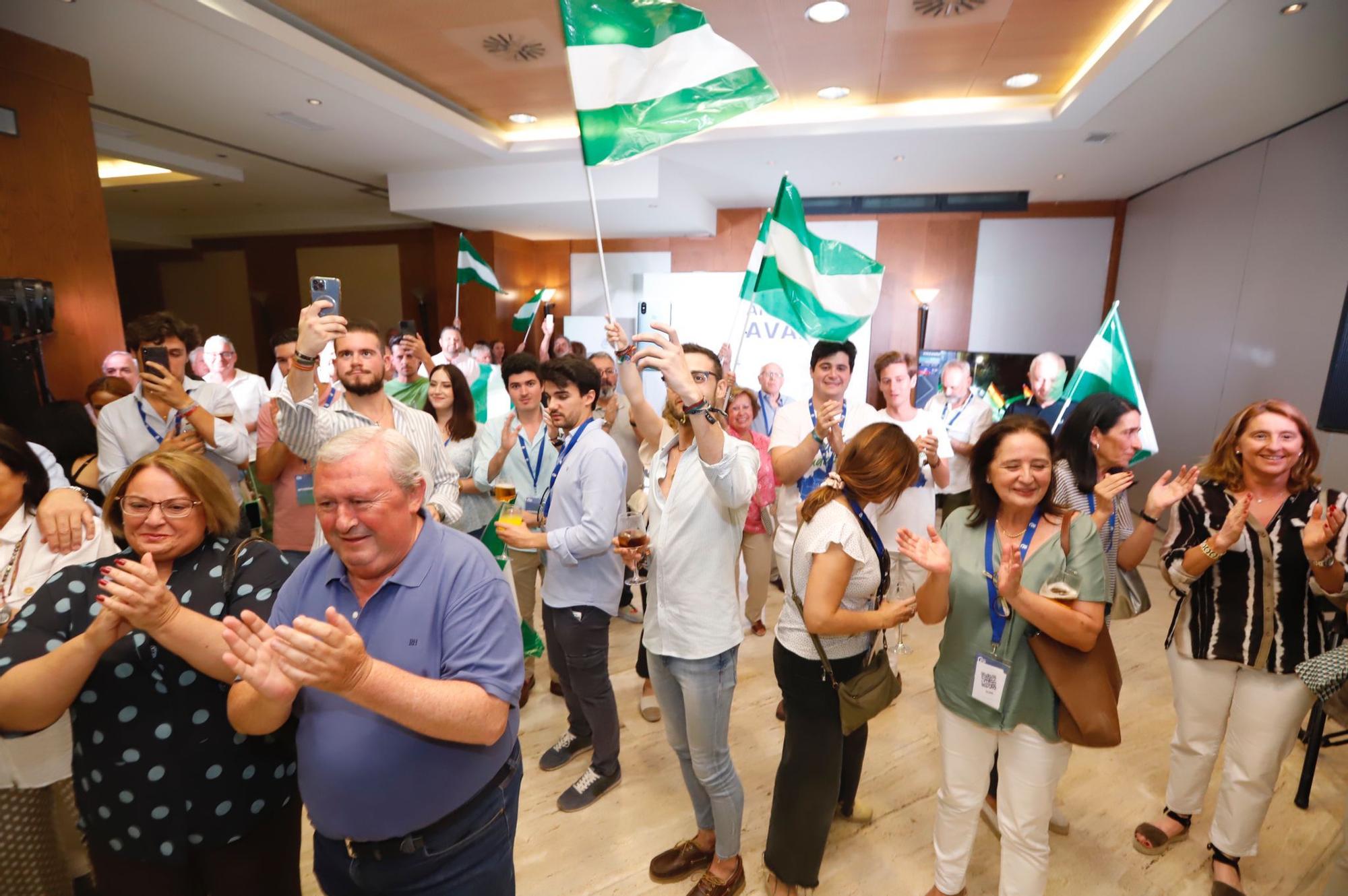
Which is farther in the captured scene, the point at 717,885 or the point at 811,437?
the point at 811,437

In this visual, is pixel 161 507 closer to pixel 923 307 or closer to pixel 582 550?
pixel 582 550

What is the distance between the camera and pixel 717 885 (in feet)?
6.97

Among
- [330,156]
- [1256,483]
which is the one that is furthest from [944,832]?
[330,156]

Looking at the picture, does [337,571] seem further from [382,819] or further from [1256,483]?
[1256,483]

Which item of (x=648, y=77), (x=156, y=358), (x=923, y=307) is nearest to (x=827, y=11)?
(x=648, y=77)

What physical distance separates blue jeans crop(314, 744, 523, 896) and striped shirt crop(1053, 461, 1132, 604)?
2.38m

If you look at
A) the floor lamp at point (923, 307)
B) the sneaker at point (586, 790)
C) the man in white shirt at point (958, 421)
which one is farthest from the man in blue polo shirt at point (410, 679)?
the floor lamp at point (923, 307)

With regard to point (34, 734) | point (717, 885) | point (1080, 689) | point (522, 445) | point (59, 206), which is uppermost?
point (59, 206)

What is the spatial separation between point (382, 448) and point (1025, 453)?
174cm

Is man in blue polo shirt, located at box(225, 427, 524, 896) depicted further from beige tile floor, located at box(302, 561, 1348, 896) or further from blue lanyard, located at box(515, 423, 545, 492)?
blue lanyard, located at box(515, 423, 545, 492)

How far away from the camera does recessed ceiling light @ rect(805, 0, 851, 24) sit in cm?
379

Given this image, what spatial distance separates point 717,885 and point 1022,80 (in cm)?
601

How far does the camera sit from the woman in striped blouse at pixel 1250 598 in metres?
2.06

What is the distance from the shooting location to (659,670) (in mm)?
2090
